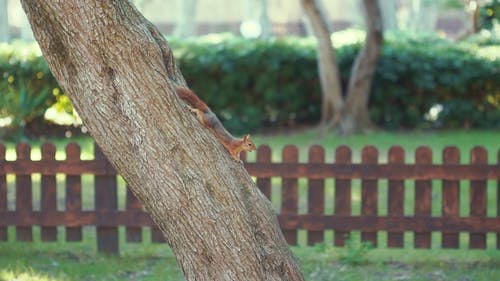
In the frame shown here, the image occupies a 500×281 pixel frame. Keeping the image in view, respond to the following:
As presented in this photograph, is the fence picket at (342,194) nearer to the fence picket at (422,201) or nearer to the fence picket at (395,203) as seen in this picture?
the fence picket at (395,203)

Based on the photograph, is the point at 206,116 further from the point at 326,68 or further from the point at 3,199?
the point at 326,68

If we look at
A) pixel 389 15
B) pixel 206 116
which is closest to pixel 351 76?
pixel 206 116

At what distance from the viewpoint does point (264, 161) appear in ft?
24.6

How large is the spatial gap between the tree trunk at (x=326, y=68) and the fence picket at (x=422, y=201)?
7563 mm

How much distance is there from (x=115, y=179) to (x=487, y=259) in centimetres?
307

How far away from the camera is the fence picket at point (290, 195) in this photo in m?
7.48

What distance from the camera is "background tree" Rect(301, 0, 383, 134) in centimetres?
1477

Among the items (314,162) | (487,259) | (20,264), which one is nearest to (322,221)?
(314,162)

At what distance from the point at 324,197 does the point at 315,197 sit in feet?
0.24

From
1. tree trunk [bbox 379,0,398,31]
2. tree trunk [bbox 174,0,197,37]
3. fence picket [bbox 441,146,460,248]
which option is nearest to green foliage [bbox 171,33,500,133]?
fence picket [bbox 441,146,460,248]

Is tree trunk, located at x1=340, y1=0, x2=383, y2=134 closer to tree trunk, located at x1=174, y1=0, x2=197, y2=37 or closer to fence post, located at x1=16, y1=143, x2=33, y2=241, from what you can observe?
fence post, located at x1=16, y1=143, x2=33, y2=241

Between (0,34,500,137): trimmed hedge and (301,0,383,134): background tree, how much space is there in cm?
55

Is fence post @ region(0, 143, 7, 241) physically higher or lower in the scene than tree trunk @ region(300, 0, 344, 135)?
lower

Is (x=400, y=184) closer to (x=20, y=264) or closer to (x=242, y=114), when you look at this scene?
(x=20, y=264)
